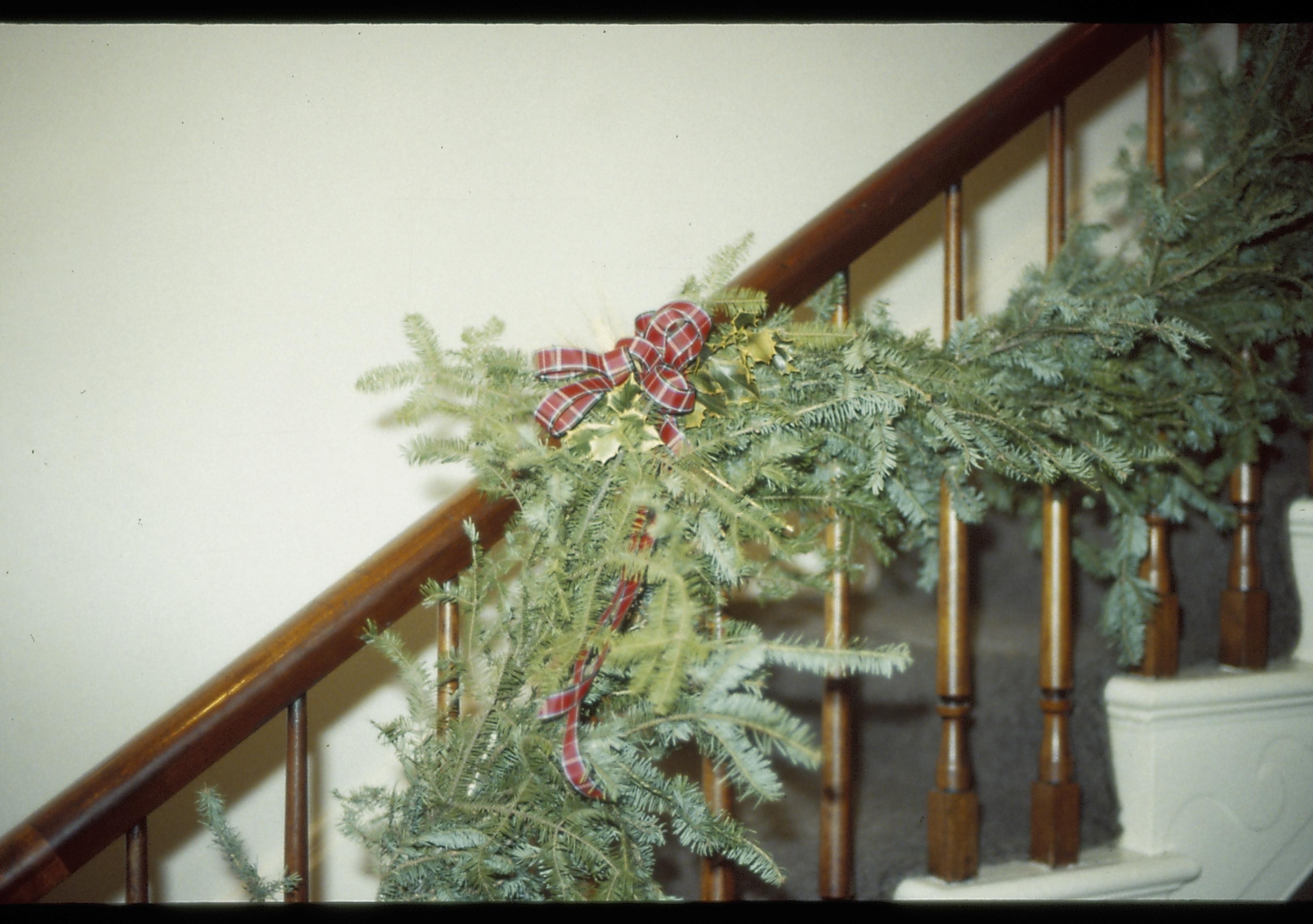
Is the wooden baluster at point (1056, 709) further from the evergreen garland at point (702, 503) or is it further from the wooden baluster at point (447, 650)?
the wooden baluster at point (447, 650)

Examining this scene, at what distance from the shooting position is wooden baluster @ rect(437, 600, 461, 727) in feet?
2.85

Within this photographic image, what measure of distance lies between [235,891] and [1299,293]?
1873 millimetres

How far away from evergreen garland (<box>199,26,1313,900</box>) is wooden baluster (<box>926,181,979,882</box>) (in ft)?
0.26

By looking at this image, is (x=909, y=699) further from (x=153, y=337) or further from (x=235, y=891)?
(x=153, y=337)

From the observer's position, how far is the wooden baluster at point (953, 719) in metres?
1.08

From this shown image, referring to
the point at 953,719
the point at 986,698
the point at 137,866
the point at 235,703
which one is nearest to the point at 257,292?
the point at 235,703

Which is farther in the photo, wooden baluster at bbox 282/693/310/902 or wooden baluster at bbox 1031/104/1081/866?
wooden baluster at bbox 1031/104/1081/866

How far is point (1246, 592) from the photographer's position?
1.33 metres

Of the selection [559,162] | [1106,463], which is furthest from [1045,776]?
[559,162]

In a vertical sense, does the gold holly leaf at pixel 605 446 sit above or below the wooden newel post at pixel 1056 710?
above

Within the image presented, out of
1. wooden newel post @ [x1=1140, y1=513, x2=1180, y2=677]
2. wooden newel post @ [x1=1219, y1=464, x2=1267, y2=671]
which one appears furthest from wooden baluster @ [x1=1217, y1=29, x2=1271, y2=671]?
wooden newel post @ [x1=1140, y1=513, x2=1180, y2=677]

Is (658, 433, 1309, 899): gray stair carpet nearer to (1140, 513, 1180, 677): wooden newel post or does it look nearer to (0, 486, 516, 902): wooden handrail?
(1140, 513, 1180, 677): wooden newel post

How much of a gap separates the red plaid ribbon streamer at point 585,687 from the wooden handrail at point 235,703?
0.67ft

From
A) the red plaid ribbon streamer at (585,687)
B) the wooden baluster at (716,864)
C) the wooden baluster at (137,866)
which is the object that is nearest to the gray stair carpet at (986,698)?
the wooden baluster at (716,864)
